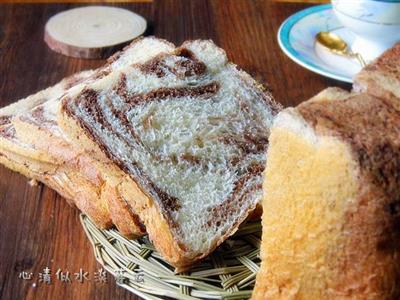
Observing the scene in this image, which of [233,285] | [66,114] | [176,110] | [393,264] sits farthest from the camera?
[176,110]

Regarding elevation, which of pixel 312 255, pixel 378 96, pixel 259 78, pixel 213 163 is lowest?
pixel 259 78

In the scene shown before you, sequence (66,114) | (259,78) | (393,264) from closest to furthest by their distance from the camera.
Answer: (393,264) < (66,114) < (259,78)

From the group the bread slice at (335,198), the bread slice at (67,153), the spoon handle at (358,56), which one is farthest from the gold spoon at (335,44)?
the bread slice at (335,198)

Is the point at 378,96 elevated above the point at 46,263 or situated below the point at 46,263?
above

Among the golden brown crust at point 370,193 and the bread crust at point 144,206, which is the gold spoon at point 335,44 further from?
the golden brown crust at point 370,193

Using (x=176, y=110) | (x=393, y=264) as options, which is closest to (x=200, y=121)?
(x=176, y=110)

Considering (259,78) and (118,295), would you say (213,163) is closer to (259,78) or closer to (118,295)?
(118,295)
